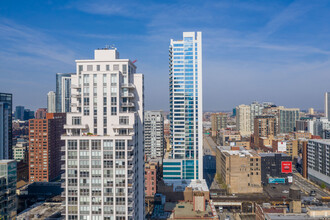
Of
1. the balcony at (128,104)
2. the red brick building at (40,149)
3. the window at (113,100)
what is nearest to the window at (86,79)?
the window at (113,100)

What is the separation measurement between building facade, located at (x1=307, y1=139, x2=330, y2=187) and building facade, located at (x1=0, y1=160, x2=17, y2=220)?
108 meters

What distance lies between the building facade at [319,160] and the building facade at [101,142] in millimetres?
98283

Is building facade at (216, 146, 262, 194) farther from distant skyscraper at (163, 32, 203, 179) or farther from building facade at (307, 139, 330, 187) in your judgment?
building facade at (307, 139, 330, 187)

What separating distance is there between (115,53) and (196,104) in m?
64.0

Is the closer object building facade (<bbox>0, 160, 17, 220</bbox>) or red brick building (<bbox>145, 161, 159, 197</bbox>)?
building facade (<bbox>0, 160, 17, 220</bbox>)

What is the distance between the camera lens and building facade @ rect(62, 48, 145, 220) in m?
42.4

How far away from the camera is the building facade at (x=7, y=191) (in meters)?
58.8

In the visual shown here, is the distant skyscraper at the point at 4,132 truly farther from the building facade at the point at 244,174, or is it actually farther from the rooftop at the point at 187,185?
the building facade at the point at 244,174

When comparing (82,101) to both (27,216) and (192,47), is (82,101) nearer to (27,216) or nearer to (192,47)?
(27,216)

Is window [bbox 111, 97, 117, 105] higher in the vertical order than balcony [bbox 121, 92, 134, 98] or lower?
lower

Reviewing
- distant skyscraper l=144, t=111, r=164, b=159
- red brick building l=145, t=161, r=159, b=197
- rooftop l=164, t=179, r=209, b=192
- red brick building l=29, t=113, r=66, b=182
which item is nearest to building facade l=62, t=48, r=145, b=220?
rooftop l=164, t=179, r=209, b=192

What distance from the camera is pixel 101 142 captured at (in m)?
42.3

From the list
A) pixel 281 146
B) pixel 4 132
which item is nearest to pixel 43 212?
pixel 4 132

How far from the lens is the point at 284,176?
387 ft
